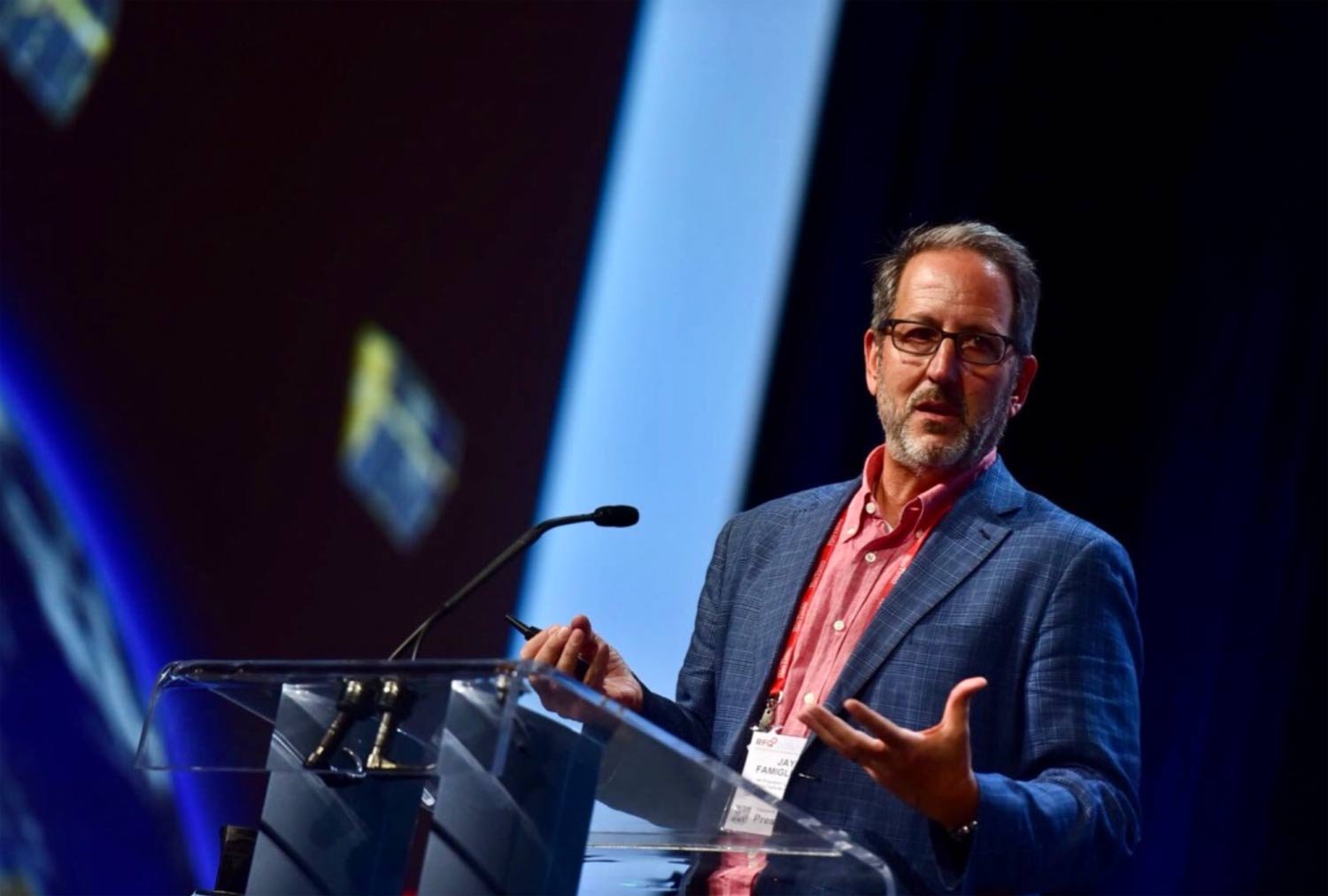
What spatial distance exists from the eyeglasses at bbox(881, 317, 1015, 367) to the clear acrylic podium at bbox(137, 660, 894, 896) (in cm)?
109

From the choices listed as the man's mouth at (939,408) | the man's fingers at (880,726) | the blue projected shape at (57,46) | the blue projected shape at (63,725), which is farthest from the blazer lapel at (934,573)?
the blue projected shape at (57,46)

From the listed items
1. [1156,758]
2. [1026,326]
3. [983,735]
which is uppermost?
[1026,326]

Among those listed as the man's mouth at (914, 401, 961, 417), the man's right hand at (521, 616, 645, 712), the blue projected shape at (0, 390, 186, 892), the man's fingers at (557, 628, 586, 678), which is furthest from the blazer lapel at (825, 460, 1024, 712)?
the blue projected shape at (0, 390, 186, 892)

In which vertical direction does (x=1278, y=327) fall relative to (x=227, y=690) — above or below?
above

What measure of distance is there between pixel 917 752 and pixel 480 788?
1.48 ft

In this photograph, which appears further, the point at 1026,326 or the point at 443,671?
the point at 1026,326

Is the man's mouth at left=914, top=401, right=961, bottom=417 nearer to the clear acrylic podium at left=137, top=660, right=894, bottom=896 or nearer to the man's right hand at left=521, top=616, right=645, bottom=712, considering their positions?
the man's right hand at left=521, top=616, right=645, bottom=712

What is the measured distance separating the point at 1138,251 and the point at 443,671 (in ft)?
9.13

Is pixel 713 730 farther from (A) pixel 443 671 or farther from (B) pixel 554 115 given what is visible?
(B) pixel 554 115

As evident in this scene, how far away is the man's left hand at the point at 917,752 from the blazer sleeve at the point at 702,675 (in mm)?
664

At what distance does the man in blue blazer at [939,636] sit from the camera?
1.82 m

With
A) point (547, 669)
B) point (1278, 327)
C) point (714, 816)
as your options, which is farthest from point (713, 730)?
point (1278, 327)

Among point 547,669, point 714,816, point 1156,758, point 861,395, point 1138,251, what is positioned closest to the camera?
point 547,669

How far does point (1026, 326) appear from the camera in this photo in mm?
2494
